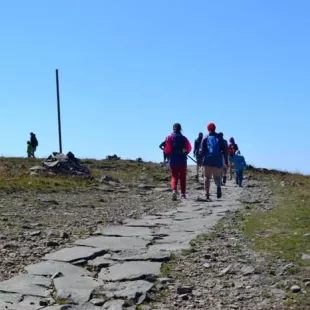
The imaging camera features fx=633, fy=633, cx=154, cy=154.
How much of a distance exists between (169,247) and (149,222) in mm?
3033

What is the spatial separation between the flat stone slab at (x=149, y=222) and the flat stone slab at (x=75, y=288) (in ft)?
15.0

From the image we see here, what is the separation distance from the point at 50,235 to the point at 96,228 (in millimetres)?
1369

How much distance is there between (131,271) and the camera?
7.73 meters

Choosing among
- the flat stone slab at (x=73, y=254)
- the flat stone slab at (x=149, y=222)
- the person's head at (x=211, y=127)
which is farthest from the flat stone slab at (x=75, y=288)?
the person's head at (x=211, y=127)

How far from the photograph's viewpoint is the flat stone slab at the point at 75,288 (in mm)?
6551

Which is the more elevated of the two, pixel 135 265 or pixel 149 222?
pixel 149 222

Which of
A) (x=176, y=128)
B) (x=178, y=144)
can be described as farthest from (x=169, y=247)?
(x=176, y=128)

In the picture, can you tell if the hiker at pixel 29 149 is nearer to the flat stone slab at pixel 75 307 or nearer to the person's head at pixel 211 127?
the person's head at pixel 211 127

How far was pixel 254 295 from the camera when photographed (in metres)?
6.61

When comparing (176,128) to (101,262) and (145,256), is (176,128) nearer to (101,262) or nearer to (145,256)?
(145,256)

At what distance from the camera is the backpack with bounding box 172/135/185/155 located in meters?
16.8

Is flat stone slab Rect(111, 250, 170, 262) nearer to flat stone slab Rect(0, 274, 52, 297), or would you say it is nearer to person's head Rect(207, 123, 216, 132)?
flat stone slab Rect(0, 274, 52, 297)

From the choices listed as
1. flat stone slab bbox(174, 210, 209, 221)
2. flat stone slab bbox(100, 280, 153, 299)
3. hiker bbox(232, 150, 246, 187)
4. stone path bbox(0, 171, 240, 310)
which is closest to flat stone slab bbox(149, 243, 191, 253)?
stone path bbox(0, 171, 240, 310)

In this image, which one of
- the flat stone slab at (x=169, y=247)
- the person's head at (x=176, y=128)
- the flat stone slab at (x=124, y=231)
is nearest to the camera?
the flat stone slab at (x=169, y=247)
